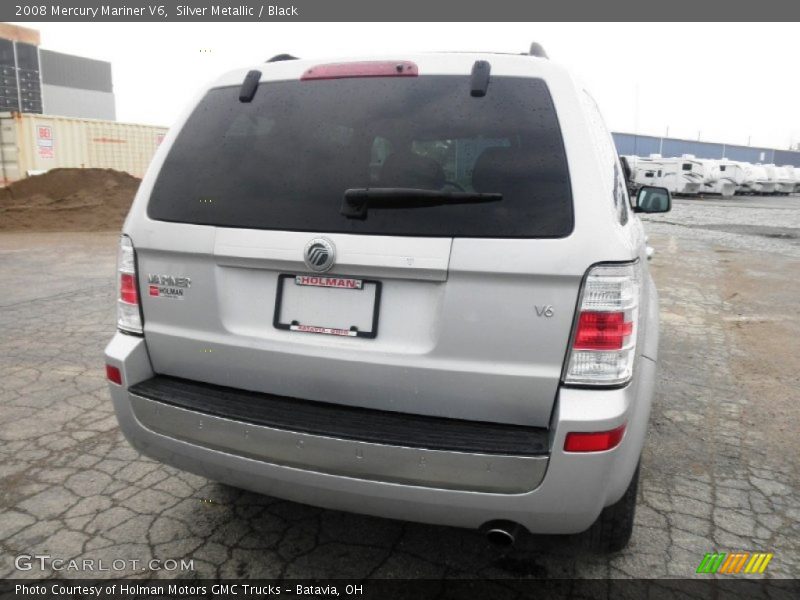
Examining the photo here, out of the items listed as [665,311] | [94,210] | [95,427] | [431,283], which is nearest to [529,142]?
[431,283]

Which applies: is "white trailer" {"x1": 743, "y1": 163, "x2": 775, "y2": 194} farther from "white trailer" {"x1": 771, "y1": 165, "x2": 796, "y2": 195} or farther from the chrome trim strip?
the chrome trim strip

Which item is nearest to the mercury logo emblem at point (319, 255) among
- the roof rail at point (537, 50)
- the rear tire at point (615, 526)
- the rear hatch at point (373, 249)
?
the rear hatch at point (373, 249)

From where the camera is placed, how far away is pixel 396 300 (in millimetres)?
1958

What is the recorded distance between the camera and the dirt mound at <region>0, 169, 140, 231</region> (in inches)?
630

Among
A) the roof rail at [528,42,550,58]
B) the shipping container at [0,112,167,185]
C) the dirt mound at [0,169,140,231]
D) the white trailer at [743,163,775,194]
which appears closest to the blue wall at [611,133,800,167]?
the white trailer at [743,163,775,194]

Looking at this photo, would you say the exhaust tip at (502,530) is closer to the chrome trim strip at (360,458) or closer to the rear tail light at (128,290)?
the chrome trim strip at (360,458)

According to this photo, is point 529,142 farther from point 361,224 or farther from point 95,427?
point 95,427

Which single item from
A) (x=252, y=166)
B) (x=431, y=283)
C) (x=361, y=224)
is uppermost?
(x=252, y=166)

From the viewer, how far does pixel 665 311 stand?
7359 mm

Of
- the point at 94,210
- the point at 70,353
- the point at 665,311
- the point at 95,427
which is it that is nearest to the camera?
the point at 95,427

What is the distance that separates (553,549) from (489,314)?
51.0 inches

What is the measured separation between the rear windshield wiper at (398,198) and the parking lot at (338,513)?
4.68ft

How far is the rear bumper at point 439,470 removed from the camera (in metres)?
1.83

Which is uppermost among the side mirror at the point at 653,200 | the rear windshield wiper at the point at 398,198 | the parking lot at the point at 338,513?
the rear windshield wiper at the point at 398,198
